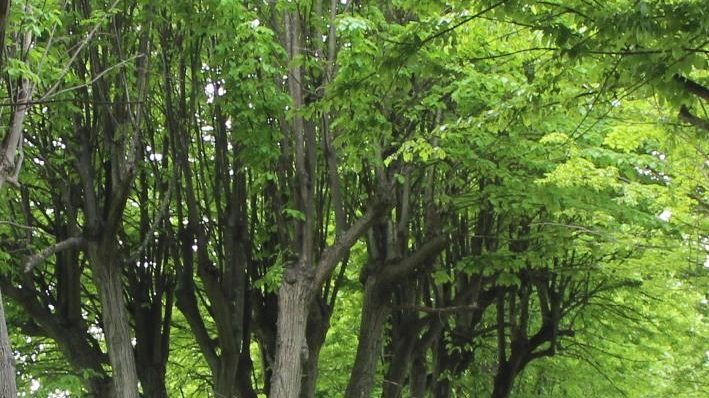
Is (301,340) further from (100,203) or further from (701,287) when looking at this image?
(701,287)

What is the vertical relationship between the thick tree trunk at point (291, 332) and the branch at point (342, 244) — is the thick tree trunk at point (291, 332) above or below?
Answer: below

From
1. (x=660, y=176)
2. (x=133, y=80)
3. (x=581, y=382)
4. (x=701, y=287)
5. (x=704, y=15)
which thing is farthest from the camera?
(x=581, y=382)

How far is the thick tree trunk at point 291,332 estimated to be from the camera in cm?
977

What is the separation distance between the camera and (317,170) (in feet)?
39.3

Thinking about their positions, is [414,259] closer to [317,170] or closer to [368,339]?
[368,339]

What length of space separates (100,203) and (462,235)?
5660 mm

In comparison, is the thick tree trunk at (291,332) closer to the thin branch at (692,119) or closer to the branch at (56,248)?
the branch at (56,248)

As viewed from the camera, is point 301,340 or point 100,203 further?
point 100,203

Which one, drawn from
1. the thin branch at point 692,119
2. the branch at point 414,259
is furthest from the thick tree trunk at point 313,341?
the thin branch at point 692,119

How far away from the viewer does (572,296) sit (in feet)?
53.6

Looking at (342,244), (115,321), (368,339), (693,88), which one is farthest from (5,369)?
(368,339)

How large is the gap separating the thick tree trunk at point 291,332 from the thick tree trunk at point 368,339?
2.53 meters

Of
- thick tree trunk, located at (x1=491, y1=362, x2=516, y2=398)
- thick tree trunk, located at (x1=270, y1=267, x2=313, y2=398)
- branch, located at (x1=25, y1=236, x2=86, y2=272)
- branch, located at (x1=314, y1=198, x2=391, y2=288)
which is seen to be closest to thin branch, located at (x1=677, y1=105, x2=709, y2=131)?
branch, located at (x1=314, y1=198, x2=391, y2=288)

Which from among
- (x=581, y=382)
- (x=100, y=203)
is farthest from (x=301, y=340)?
(x=581, y=382)
